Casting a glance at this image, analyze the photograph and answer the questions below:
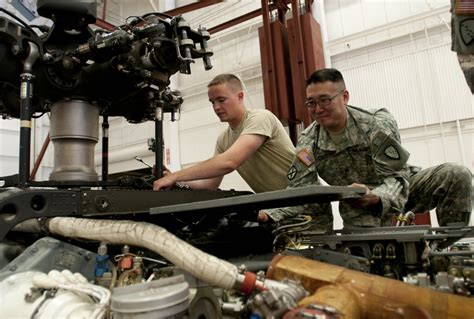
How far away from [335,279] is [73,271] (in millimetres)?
730

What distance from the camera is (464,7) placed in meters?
0.85

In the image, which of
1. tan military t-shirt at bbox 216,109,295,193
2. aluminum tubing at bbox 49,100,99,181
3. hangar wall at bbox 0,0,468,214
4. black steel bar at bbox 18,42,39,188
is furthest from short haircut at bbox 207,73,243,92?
hangar wall at bbox 0,0,468,214

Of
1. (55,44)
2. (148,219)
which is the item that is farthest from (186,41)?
(148,219)

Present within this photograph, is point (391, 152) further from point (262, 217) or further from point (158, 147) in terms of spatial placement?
point (158, 147)

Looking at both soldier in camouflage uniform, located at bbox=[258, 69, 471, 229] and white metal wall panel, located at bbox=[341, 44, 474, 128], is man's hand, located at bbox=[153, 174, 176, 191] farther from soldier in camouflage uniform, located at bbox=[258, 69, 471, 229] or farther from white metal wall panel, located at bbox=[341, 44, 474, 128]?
white metal wall panel, located at bbox=[341, 44, 474, 128]

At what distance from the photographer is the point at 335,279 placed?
2.45 feet

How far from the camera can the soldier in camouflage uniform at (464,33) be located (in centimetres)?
85

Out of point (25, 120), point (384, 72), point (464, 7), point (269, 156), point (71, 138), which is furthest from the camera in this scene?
point (384, 72)

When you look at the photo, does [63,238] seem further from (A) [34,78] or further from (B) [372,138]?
(B) [372,138]

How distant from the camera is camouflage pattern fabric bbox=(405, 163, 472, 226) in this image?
5.58 feet

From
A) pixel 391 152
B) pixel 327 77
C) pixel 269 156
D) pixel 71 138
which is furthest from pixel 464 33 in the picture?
pixel 71 138

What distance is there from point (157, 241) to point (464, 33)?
3.02 ft

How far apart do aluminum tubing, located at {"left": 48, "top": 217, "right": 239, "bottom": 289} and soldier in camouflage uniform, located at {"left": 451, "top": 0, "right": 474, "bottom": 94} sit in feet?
2.56

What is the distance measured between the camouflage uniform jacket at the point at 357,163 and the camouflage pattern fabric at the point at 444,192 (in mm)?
191
